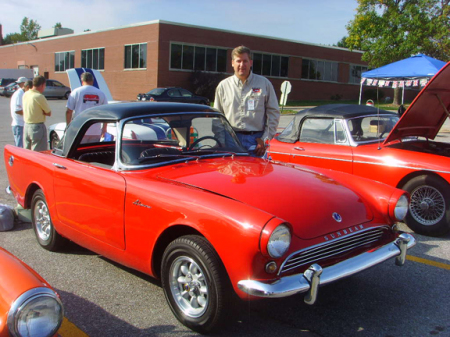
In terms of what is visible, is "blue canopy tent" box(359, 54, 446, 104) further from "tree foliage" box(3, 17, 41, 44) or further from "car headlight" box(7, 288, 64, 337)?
"tree foliage" box(3, 17, 41, 44)

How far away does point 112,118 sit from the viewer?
159 inches

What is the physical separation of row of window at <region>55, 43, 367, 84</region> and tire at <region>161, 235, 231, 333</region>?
32.6 meters

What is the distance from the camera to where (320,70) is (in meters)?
43.7

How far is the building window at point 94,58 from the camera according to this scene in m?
40.1

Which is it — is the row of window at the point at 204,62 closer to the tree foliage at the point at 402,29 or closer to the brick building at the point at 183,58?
the brick building at the point at 183,58

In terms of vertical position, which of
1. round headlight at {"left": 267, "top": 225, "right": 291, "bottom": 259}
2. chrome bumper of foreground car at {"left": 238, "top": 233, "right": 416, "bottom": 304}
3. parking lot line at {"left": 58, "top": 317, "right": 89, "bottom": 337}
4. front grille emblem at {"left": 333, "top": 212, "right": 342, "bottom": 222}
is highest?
front grille emblem at {"left": 333, "top": 212, "right": 342, "bottom": 222}

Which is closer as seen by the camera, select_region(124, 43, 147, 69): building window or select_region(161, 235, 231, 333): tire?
select_region(161, 235, 231, 333): tire

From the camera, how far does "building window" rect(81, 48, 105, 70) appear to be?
40088mm

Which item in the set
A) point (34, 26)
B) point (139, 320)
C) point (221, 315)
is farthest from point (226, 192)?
point (34, 26)

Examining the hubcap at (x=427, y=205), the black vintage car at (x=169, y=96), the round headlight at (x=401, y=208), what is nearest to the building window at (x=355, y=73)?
the black vintage car at (x=169, y=96)

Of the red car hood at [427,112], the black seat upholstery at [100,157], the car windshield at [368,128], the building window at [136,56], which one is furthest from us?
the building window at [136,56]

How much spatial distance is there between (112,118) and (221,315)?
2.06 meters

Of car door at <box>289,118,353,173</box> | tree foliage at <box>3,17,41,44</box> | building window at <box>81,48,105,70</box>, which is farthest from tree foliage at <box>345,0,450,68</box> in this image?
tree foliage at <box>3,17,41,44</box>

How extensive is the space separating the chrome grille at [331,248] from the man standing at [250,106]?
7.09ft
